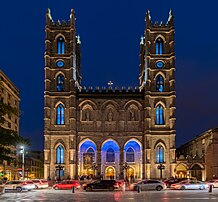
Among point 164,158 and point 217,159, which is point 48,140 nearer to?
point 164,158

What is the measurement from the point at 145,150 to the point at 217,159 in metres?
13.2

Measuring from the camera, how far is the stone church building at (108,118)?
8694 cm

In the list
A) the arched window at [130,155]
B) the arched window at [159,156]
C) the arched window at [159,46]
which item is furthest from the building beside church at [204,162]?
the arched window at [159,46]

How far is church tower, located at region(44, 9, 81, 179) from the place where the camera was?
86.3m

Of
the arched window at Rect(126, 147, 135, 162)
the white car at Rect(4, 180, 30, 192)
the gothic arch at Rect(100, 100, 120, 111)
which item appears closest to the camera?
the white car at Rect(4, 180, 30, 192)

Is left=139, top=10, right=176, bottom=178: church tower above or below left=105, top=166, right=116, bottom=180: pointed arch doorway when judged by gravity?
above

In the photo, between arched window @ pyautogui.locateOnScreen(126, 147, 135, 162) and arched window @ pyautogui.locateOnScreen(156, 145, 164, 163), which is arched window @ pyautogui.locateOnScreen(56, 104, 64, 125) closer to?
arched window @ pyautogui.locateOnScreen(126, 147, 135, 162)

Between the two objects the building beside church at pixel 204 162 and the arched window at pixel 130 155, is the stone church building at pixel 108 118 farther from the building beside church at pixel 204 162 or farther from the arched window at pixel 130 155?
the building beside church at pixel 204 162

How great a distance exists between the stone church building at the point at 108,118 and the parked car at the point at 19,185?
1189 inches

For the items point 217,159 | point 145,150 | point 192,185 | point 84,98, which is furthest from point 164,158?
point 192,185

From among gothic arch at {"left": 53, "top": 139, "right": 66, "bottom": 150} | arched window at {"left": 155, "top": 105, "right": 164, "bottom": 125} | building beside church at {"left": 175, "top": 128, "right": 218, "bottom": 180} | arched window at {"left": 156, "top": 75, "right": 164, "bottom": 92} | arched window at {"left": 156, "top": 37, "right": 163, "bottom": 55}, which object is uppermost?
arched window at {"left": 156, "top": 37, "right": 163, "bottom": 55}

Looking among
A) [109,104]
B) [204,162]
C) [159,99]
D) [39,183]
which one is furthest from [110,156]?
[39,183]

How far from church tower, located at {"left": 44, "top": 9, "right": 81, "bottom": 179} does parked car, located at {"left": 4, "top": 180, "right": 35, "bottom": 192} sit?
94.4ft

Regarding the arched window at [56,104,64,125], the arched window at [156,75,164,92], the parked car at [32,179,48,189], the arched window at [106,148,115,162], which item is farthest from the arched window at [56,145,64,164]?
the parked car at [32,179,48,189]
